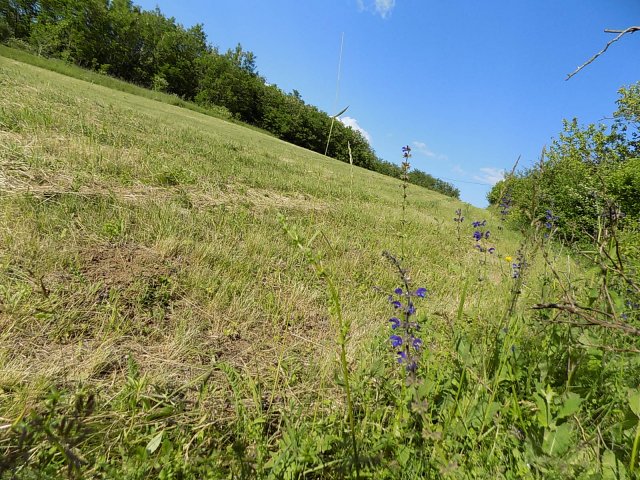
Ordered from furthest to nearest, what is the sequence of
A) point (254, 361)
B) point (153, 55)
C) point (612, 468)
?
1. point (153, 55)
2. point (254, 361)
3. point (612, 468)

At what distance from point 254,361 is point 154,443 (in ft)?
2.32

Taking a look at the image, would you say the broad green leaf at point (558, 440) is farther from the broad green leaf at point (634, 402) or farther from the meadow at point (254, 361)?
the broad green leaf at point (634, 402)

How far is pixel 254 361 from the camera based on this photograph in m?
1.96

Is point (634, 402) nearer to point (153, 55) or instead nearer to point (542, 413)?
point (542, 413)

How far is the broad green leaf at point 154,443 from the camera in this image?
51.4 inches

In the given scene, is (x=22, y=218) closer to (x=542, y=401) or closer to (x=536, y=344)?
(x=542, y=401)

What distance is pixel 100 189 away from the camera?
340cm

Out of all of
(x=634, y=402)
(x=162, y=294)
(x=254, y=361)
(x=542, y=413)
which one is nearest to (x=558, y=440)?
(x=542, y=413)

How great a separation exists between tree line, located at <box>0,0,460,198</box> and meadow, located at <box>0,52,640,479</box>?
39.4m

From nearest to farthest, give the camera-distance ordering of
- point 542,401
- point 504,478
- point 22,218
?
point 504,478, point 542,401, point 22,218

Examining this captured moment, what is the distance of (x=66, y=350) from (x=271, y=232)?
235cm

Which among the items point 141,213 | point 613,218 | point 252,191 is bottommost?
point 141,213

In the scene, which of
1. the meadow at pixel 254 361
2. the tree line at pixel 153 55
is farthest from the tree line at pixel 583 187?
the tree line at pixel 153 55

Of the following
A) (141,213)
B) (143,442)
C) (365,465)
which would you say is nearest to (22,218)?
(141,213)
